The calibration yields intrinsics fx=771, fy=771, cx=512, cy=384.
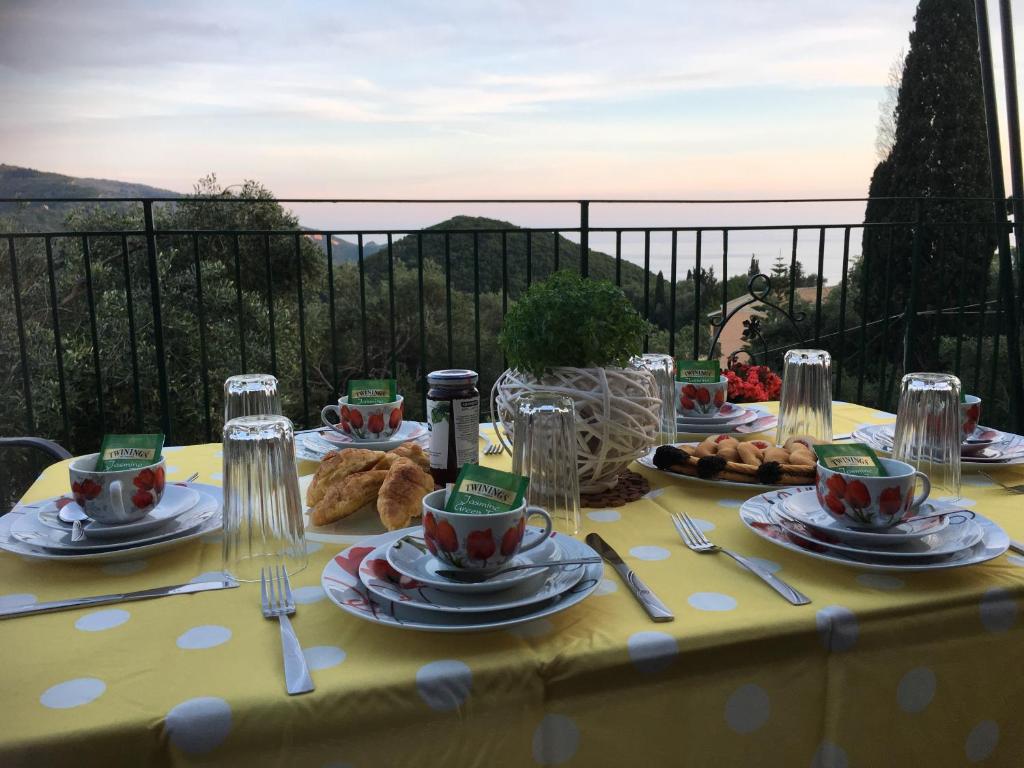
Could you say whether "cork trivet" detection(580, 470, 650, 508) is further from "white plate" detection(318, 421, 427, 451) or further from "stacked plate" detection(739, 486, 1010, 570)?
"white plate" detection(318, 421, 427, 451)

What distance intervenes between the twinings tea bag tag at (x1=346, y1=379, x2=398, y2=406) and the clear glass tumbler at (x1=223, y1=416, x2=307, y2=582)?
48cm

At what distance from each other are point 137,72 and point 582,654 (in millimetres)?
11384

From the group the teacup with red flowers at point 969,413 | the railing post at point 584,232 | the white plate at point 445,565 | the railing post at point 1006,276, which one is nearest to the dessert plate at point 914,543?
the white plate at point 445,565

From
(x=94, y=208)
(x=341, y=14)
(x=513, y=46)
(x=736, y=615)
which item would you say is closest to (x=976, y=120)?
(x=513, y=46)

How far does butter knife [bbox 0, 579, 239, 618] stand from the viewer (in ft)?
2.43

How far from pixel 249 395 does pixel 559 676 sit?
84 cm

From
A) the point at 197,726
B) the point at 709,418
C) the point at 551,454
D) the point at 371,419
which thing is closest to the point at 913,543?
the point at 551,454

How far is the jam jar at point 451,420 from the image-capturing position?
109cm

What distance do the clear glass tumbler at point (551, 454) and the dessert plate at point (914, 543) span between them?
0.86 feet

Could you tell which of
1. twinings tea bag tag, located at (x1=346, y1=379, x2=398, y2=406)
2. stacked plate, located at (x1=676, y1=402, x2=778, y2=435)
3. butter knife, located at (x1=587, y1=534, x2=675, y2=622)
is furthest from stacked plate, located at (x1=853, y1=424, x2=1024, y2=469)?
twinings tea bag tag, located at (x1=346, y1=379, x2=398, y2=406)

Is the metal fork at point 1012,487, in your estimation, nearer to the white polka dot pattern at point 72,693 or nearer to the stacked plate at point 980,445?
the stacked plate at point 980,445

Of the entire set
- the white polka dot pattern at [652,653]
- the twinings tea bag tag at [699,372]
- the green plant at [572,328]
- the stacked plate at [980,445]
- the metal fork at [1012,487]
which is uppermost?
the green plant at [572,328]

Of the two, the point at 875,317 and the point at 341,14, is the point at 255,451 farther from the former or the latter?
the point at 875,317

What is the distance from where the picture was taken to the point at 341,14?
390 inches
